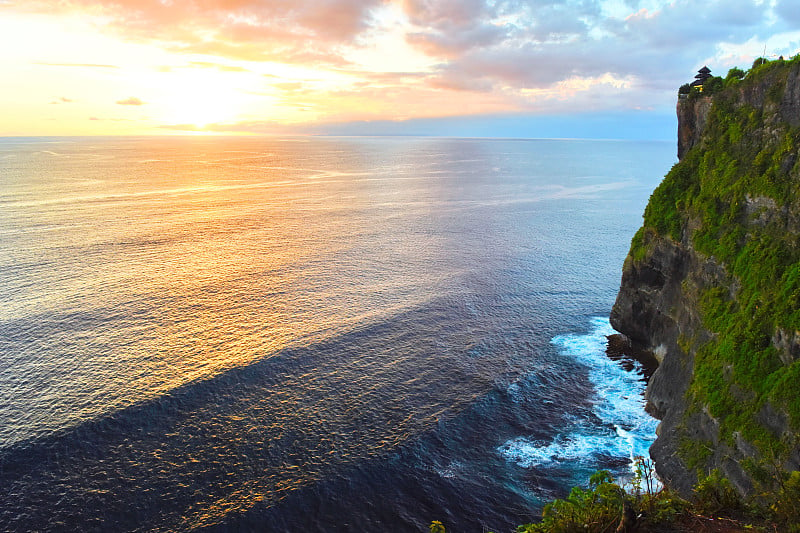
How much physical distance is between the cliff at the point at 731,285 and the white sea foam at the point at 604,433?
2.72 m

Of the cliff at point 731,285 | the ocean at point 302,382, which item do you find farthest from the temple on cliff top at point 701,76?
the ocean at point 302,382

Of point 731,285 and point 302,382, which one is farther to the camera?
point 302,382

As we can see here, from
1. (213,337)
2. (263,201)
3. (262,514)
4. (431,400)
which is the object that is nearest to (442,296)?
(431,400)

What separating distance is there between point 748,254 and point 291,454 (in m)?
42.1

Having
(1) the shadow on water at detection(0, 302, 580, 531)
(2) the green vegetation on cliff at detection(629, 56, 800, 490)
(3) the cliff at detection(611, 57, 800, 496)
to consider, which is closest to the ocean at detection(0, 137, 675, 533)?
(1) the shadow on water at detection(0, 302, 580, 531)

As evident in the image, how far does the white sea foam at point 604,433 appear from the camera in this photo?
147 feet

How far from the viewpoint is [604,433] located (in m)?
48.1

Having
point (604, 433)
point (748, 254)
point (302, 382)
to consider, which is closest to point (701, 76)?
point (748, 254)

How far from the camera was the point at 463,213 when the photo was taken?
144250 mm

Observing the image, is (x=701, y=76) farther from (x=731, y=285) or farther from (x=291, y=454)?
(x=291, y=454)

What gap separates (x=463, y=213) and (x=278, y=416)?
10368 cm

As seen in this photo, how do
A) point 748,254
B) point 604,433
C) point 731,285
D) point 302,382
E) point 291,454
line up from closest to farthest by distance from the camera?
point 748,254, point 731,285, point 291,454, point 604,433, point 302,382

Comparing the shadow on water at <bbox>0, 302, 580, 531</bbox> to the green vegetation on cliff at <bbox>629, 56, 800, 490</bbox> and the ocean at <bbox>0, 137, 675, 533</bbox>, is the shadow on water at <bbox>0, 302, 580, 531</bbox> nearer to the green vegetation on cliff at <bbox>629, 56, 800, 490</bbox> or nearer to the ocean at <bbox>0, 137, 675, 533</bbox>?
the ocean at <bbox>0, 137, 675, 533</bbox>

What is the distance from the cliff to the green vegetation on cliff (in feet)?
0.33
